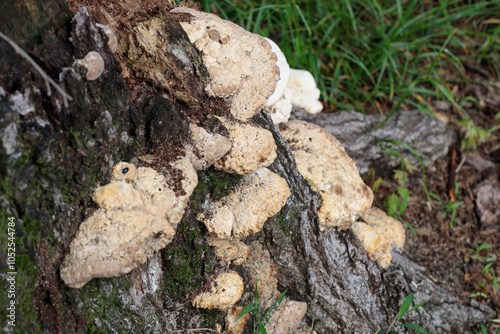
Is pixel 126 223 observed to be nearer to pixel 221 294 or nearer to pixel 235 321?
pixel 221 294

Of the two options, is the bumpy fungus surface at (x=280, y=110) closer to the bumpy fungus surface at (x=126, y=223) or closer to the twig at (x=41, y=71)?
the bumpy fungus surface at (x=126, y=223)

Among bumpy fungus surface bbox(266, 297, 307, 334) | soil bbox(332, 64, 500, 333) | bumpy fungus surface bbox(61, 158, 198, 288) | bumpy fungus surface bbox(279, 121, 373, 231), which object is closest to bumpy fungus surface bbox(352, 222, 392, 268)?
bumpy fungus surface bbox(279, 121, 373, 231)

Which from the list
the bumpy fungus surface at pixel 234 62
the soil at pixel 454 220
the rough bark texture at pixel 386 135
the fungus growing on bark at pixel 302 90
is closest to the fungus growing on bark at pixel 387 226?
the soil at pixel 454 220

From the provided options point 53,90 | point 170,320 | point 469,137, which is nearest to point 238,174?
point 170,320

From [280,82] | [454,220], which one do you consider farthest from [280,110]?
[454,220]

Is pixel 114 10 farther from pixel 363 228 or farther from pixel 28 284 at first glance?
pixel 363 228

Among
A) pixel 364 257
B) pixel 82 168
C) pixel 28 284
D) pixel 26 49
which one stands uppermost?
pixel 26 49
